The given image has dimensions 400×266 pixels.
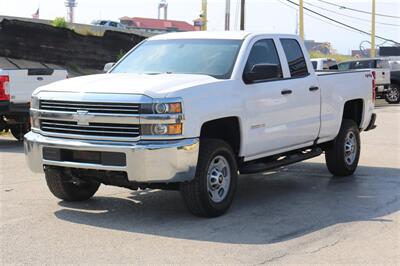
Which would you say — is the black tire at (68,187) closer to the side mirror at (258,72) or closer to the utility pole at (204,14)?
the side mirror at (258,72)

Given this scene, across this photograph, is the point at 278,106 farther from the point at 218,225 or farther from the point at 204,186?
the point at 218,225

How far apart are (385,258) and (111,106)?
9.40 feet

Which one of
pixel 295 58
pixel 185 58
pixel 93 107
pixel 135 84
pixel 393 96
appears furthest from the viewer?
pixel 393 96

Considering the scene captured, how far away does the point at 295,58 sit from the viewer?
8.22 meters

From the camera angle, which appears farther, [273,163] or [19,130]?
[19,130]

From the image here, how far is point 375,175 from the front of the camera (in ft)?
30.6

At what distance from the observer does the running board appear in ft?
23.6

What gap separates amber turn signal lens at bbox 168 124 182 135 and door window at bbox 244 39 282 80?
149cm

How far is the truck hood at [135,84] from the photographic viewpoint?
6.13m

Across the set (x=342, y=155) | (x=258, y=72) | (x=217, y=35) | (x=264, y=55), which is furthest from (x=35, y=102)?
(x=342, y=155)

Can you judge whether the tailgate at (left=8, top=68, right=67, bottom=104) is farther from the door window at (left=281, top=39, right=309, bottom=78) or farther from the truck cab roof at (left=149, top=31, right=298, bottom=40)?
the door window at (left=281, top=39, right=309, bottom=78)

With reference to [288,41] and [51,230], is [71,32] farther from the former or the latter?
[51,230]

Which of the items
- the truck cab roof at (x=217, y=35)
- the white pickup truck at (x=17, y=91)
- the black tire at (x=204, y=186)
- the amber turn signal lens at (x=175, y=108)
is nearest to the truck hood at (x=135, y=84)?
the amber turn signal lens at (x=175, y=108)

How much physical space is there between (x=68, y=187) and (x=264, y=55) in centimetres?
280
